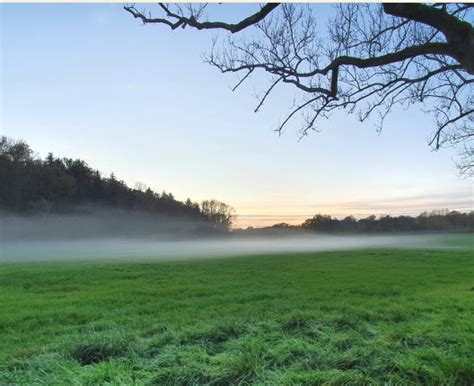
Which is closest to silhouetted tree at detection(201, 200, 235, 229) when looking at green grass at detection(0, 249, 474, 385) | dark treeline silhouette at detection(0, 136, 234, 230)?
dark treeline silhouette at detection(0, 136, 234, 230)

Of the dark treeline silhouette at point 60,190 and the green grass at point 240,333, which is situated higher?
the dark treeline silhouette at point 60,190

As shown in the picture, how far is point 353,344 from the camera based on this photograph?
5562 mm

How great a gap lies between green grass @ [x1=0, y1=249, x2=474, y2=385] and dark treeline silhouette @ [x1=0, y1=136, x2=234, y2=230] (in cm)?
4411

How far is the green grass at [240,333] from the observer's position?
4516mm

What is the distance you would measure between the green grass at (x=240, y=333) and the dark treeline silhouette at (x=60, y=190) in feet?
145

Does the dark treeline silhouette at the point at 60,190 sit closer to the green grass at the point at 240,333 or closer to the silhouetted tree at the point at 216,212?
the silhouetted tree at the point at 216,212

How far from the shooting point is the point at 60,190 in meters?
55.5

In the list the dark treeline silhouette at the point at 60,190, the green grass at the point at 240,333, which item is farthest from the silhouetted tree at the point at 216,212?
the green grass at the point at 240,333

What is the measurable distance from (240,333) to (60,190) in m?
54.3

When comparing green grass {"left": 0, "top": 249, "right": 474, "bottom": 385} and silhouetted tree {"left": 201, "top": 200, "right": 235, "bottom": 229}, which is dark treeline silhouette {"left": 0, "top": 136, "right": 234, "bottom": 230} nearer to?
silhouetted tree {"left": 201, "top": 200, "right": 235, "bottom": 229}

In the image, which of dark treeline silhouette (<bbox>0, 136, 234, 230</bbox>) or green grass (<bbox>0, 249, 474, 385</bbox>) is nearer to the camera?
green grass (<bbox>0, 249, 474, 385</bbox>)

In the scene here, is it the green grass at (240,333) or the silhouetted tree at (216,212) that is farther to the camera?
the silhouetted tree at (216,212)

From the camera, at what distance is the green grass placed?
4.52 metres

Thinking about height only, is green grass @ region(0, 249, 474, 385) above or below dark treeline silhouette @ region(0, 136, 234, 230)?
below
